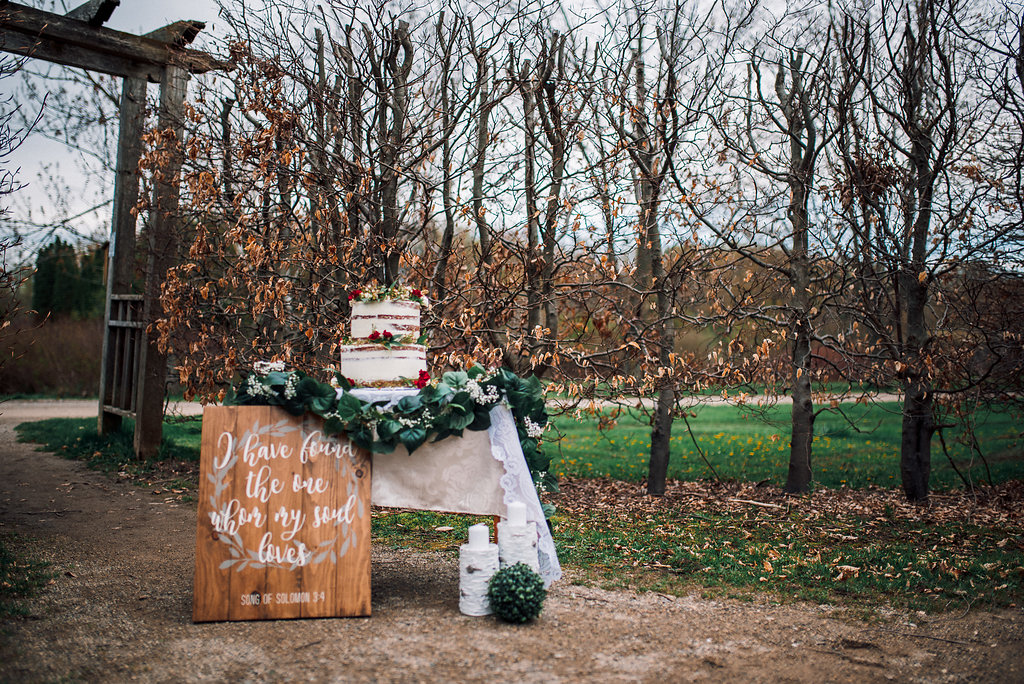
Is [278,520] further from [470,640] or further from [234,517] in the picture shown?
[470,640]

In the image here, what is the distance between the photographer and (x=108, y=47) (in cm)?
857

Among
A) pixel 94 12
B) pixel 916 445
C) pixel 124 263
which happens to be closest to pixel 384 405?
pixel 916 445

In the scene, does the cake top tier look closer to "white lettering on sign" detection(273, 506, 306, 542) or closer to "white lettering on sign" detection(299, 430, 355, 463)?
"white lettering on sign" detection(299, 430, 355, 463)

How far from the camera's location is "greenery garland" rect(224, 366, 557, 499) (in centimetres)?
368

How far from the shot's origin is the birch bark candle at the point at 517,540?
3.80m

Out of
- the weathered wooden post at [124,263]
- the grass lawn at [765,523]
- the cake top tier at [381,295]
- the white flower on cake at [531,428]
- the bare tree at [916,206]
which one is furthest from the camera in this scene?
the weathered wooden post at [124,263]

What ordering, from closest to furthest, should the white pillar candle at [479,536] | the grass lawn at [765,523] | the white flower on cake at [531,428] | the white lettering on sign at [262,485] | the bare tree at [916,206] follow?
the white lettering on sign at [262,485]
the white pillar candle at [479,536]
the white flower on cake at [531,428]
the grass lawn at [765,523]
the bare tree at [916,206]

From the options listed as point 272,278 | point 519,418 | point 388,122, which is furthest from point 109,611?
point 388,122

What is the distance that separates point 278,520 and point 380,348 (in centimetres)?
101

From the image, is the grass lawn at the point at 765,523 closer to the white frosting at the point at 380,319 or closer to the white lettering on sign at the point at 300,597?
the white lettering on sign at the point at 300,597

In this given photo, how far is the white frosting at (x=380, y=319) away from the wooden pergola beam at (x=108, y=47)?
17.2ft

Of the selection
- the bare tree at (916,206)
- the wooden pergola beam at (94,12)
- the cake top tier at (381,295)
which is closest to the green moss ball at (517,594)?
the cake top tier at (381,295)

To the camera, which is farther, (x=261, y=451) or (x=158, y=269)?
(x=158, y=269)

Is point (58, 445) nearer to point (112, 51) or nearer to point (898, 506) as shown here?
point (112, 51)
